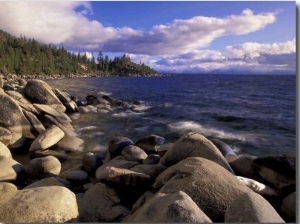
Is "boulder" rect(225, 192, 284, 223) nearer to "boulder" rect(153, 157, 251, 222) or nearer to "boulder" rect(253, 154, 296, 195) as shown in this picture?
"boulder" rect(153, 157, 251, 222)

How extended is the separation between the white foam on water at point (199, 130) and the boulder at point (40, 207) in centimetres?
1090

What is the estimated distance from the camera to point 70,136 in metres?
12.5

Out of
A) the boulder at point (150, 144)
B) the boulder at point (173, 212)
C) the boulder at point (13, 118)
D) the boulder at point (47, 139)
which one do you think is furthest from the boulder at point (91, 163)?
the boulder at point (173, 212)

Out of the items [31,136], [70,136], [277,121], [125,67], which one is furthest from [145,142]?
[125,67]

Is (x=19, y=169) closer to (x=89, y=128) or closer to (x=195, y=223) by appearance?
(x=195, y=223)

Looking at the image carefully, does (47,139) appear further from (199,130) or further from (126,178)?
(199,130)

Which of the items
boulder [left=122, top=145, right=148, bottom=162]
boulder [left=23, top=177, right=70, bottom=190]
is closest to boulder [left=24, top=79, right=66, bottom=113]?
boulder [left=122, top=145, right=148, bottom=162]

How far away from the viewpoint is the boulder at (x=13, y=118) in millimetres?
12164

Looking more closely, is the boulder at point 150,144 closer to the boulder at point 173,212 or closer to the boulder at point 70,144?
the boulder at point 70,144

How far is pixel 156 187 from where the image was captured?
5516mm

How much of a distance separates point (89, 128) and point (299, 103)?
12691mm

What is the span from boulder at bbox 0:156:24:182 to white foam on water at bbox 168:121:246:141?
922cm

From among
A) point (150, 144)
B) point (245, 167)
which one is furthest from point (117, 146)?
point (245, 167)

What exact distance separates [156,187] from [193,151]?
134 cm
